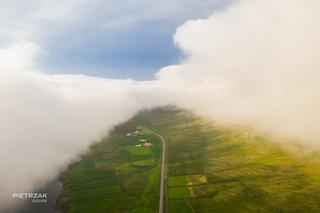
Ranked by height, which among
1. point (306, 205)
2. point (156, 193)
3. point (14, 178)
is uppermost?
point (14, 178)

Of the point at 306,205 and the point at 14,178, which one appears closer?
the point at 306,205

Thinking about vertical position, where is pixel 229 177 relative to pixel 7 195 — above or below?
below

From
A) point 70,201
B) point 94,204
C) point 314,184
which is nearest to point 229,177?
point 314,184

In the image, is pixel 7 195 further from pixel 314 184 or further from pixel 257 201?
pixel 314 184

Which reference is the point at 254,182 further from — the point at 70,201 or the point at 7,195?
the point at 7,195

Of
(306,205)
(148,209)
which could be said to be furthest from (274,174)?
(148,209)

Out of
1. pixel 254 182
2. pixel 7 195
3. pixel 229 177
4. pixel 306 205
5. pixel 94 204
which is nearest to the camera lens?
pixel 306 205

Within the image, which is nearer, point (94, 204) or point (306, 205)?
point (306, 205)

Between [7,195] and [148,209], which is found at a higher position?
[7,195]

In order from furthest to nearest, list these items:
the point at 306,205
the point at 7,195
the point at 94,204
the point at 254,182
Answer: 1. the point at 254,182
2. the point at 7,195
3. the point at 94,204
4. the point at 306,205
